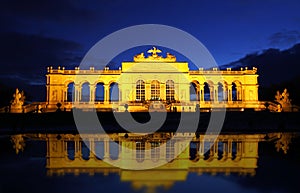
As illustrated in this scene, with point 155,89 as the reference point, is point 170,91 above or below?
below

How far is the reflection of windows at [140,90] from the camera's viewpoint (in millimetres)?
58969

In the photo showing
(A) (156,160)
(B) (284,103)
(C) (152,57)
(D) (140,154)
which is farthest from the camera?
(C) (152,57)

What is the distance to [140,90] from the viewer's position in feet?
194

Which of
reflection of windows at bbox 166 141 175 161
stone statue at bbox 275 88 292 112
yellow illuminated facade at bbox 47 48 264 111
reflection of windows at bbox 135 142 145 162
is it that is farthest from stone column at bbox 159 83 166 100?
reflection of windows at bbox 135 142 145 162

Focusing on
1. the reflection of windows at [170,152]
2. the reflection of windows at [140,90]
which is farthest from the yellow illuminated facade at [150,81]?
the reflection of windows at [170,152]

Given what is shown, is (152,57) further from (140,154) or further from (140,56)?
(140,154)

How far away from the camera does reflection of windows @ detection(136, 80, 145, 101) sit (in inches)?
2322

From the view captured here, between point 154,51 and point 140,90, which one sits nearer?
point 154,51

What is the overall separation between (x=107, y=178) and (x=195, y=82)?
52.6 metres

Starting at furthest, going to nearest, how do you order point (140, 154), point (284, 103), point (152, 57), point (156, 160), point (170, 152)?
point (152, 57)
point (284, 103)
point (170, 152)
point (140, 154)
point (156, 160)

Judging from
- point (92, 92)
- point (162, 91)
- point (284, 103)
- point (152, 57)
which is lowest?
point (284, 103)

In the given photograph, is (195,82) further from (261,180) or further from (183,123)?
(261,180)

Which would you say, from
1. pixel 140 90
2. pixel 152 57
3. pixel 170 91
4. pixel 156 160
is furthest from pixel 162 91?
pixel 156 160

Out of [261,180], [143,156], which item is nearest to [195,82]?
[143,156]
